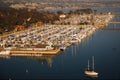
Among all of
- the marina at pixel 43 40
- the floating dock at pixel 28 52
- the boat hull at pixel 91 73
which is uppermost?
the marina at pixel 43 40

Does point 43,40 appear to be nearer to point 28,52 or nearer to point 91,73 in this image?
point 28,52

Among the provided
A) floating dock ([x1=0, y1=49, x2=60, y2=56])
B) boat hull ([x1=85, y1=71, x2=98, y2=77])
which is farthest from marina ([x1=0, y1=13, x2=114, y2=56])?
boat hull ([x1=85, y1=71, x2=98, y2=77])

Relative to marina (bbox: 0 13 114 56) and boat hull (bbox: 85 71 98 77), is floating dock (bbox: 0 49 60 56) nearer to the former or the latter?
marina (bbox: 0 13 114 56)

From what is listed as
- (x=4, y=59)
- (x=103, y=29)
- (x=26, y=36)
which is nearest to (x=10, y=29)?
(x=26, y=36)

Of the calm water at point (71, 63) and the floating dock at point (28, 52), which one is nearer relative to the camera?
the calm water at point (71, 63)

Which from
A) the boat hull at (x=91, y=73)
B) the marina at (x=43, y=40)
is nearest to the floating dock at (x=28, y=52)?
the marina at (x=43, y=40)

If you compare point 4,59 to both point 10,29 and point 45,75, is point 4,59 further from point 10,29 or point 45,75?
point 10,29

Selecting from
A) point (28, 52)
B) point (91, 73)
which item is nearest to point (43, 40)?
point (28, 52)

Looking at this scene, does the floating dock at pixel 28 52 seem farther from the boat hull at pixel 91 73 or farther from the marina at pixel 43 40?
the boat hull at pixel 91 73
